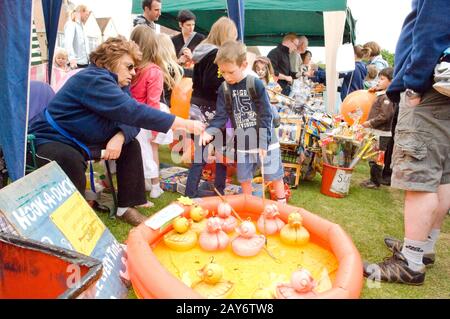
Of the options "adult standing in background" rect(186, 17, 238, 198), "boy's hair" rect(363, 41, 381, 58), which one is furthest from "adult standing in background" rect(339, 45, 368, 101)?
"adult standing in background" rect(186, 17, 238, 198)

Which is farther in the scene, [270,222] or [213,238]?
[270,222]

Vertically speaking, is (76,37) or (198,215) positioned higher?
(76,37)

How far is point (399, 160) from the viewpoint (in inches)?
76.1

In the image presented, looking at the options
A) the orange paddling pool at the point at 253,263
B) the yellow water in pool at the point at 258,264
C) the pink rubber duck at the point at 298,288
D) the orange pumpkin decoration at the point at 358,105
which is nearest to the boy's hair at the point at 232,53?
the orange paddling pool at the point at 253,263

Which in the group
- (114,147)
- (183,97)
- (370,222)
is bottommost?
(370,222)

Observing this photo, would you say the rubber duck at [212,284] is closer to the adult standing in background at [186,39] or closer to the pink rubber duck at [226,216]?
the pink rubber duck at [226,216]

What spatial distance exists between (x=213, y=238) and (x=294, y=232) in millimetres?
514

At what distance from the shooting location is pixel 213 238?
2076 millimetres

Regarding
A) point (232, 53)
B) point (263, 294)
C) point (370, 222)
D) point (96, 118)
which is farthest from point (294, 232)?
point (96, 118)

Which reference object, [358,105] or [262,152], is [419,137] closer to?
[262,152]

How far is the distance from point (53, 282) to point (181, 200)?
1.24 meters

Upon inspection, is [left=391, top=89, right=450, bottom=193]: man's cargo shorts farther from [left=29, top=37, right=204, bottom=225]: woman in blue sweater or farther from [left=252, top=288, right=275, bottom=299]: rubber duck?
[left=29, top=37, right=204, bottom=225]: woman in blue sweater

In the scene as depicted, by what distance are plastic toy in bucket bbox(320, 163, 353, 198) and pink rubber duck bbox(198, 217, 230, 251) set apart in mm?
1809
